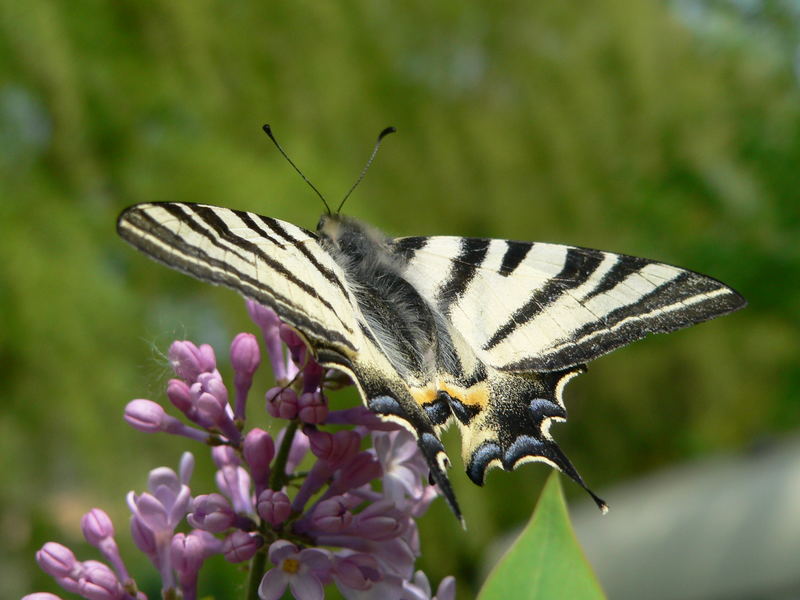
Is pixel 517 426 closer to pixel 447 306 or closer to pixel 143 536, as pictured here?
pixel 447 306

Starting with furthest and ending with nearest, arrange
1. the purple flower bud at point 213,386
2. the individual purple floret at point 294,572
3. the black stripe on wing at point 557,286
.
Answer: the black stripe on wing at point 557,286 → the purple flower bud at point 213,386 → the individual purple floret at point 294,572

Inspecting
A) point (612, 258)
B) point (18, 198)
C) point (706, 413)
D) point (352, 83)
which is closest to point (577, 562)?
point (612, 258)

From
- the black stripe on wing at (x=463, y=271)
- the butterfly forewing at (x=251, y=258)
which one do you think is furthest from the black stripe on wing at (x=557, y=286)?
the butterfly forewing at (x=251, y=258)

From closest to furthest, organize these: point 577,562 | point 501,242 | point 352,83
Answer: point 577,562
point 501,242
point 352,83

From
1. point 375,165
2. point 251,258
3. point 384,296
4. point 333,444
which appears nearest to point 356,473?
point 333,444

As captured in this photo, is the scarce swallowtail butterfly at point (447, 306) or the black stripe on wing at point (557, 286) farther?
the black stripe on wing at point (557, 286)

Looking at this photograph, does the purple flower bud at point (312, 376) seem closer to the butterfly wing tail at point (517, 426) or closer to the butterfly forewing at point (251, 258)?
→ the butterfly forewing at point (251, 258)

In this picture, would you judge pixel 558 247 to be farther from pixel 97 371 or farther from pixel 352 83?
pixel 352 83
